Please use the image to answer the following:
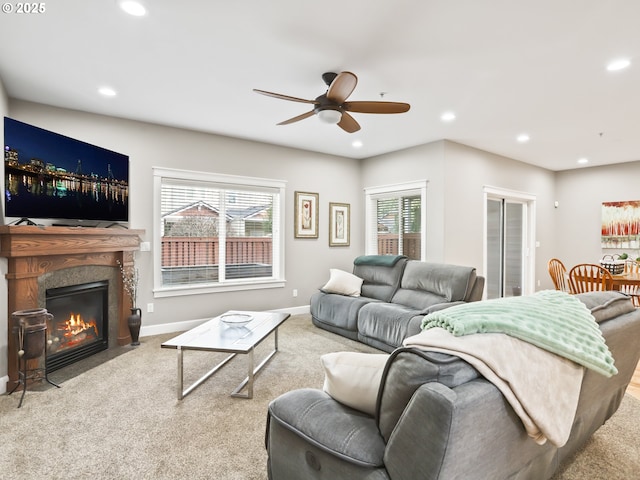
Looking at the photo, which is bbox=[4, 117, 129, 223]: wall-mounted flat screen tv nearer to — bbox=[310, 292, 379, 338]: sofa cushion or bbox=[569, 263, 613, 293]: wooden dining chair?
bbox=[310, 292, 379, 338]: sofa cushion

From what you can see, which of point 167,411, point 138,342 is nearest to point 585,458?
point 167,411

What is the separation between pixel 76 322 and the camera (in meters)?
3.57

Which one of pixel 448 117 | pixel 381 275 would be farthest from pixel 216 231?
pixel 448 117

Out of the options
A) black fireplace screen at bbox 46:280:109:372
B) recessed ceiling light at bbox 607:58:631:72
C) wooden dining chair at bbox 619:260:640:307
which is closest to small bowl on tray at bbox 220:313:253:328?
black fireplace screen at bbox 46:280:109:372

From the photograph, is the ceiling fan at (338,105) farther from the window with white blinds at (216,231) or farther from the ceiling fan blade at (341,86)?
the window with white blinds at (216,231)

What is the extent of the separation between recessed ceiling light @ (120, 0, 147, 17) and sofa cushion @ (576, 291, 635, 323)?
295cm

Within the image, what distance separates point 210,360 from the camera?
345 cm

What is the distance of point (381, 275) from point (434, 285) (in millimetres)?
842

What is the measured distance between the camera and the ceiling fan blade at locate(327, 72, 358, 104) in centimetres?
250

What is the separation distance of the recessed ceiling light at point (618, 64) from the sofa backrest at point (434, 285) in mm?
2056

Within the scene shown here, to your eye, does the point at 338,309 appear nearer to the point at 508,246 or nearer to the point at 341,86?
the point at 341,86

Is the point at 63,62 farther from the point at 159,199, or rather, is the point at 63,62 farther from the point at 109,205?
the point at 159,199

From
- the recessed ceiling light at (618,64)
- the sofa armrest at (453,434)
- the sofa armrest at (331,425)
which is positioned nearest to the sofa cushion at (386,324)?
the sofa armrest at (331,425)

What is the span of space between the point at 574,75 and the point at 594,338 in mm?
2745
